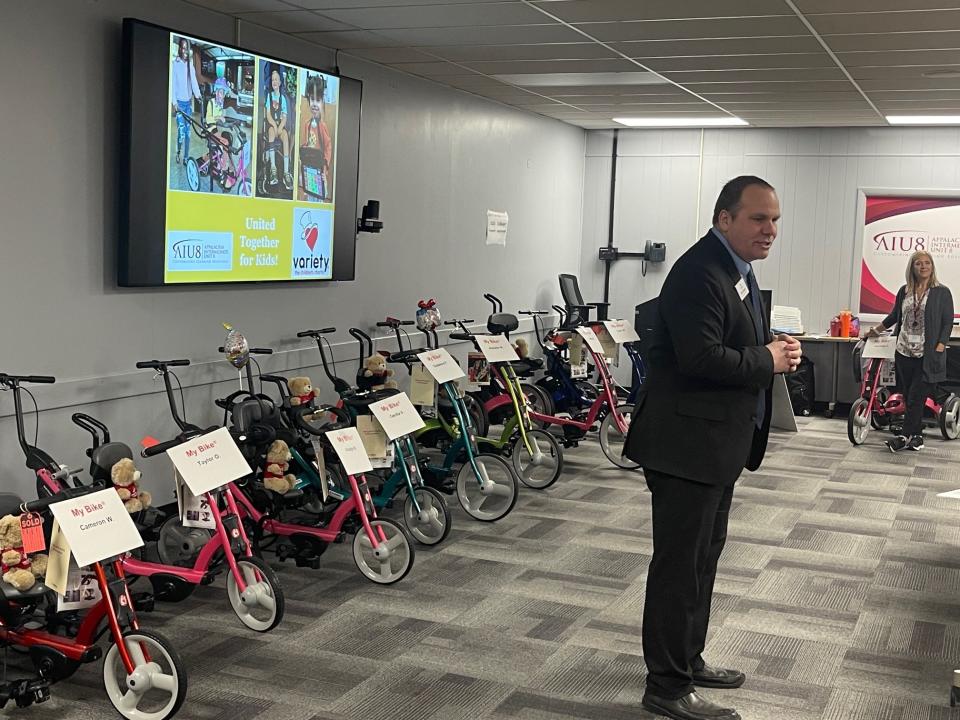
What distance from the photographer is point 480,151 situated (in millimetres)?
8320

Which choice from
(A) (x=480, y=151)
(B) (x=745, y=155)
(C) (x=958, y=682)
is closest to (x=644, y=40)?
(A) (x=480, y=151)

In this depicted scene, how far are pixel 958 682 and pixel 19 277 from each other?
367 centimetres

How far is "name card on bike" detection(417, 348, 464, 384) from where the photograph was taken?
5.50 m

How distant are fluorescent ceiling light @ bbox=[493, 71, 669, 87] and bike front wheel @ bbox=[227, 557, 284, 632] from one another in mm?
4203

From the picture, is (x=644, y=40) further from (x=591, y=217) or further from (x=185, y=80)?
(x=591, y=217)

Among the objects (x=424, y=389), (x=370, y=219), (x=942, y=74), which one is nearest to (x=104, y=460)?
(x=424, y=389)

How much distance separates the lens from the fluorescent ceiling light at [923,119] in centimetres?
876

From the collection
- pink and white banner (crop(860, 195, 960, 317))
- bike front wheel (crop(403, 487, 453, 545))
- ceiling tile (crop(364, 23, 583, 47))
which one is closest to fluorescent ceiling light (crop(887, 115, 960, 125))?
pink and white banner (crop(860, 195, 960, 317))

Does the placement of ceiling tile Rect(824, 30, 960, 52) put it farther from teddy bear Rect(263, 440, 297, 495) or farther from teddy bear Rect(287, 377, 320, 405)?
teddy bear Rect(263, 440, 297, 495)

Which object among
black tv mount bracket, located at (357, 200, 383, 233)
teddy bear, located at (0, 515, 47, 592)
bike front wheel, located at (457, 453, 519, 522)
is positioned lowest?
bike front wheel, located at (457, 453, 519, 522)

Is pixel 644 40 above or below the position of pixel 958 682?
above

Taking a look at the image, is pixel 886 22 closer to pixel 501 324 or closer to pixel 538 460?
pixel 538 460

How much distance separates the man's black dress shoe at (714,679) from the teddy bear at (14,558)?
82.1 inches

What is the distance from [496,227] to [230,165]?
11.8 feet
